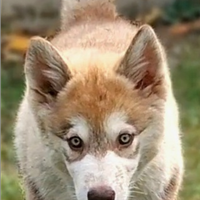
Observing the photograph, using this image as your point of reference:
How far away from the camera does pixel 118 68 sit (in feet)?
16.6

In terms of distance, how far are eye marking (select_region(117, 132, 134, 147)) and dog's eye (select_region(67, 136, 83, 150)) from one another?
20 centimetres

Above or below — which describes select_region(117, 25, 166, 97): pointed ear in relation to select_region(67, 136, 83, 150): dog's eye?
above

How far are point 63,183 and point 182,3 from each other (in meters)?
6.29

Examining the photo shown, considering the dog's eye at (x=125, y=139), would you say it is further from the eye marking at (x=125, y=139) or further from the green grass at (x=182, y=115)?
the green grass at (x=182, y=115)

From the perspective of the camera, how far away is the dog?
484cm

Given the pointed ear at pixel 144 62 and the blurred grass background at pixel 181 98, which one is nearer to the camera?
the pointed ear at pixel 144 62

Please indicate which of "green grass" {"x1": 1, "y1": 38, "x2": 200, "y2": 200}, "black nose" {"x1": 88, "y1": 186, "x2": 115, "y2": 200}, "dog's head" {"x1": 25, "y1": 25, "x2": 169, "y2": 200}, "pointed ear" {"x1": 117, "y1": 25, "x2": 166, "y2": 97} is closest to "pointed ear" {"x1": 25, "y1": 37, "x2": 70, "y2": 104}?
"dog's head" {"x1": 25, "y1": 25, "x2": 169, "y2": 200}

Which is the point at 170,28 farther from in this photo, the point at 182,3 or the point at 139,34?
the point at 139,34

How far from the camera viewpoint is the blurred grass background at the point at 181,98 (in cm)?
779

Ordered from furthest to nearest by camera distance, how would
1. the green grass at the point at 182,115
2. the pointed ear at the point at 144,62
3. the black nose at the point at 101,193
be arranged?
the green grass at the point at 182,115 → the pointed ear at the point at 144,62 → the black nose at the point at 101,193

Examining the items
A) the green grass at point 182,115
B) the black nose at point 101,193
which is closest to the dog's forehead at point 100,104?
the black nose at point 101,193

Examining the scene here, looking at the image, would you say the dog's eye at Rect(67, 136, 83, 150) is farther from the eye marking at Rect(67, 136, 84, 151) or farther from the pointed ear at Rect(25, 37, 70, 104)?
the pointed ear at Rect(25, 37, 70, 104)

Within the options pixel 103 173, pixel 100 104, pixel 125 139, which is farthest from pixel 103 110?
pixel 103 173

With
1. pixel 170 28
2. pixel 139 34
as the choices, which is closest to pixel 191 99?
pixel 170 28
